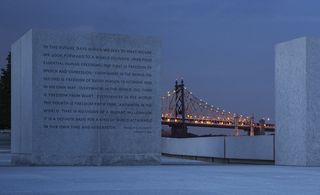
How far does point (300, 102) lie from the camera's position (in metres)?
19.2

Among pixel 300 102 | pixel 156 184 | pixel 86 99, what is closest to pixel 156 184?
pixel 156 184

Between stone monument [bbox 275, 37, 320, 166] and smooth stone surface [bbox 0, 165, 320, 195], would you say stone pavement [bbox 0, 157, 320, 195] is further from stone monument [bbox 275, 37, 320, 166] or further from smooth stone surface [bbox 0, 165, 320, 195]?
stone monument [bbox 275, 37, 320, 166]

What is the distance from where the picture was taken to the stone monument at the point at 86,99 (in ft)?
58.4

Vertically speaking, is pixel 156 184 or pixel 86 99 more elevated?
pixel 86 99

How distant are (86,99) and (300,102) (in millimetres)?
5929

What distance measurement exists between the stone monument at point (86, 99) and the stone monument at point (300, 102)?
3750mm

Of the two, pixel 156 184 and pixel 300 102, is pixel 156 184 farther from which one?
pixel 300 102

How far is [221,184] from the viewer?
11.2 meters

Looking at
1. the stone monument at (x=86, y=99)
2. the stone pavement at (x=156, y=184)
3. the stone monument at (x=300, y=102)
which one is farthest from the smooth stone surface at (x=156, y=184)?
the stone monument at (x=300, y=102)

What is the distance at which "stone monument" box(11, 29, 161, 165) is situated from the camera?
17.8 m

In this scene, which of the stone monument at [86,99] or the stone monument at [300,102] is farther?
the stone monument at [300,102]

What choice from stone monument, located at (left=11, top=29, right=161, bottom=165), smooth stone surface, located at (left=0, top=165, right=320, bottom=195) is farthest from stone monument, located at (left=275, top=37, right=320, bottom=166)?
smooth stone surface, located at (left=0, top=165, right=320, bottom=195)

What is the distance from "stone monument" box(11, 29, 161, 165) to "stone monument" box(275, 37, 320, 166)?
3.75m

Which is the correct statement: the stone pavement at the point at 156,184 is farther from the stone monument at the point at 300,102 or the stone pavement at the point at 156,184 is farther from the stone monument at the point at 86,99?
the stone monument at the point at 300,102
